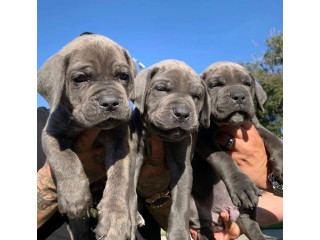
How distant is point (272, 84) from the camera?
68.8ft

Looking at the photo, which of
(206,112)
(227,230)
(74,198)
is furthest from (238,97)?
(74,198)

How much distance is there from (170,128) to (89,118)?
792 millimetres

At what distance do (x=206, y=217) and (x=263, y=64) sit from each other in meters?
21.6

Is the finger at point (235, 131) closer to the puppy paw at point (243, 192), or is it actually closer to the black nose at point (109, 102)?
the puppy paw at point (243, 192)

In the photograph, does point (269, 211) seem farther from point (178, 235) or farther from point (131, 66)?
point (131, 66)

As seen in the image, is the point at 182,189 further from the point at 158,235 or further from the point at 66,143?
the point at 158,235

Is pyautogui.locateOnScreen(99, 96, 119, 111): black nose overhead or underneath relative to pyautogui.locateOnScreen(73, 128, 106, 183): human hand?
overhead

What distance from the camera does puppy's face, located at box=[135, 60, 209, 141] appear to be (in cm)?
341

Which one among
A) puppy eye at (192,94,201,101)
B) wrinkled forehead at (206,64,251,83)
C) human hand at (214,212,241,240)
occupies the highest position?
wrinkled forehead at (206,64,251,83)

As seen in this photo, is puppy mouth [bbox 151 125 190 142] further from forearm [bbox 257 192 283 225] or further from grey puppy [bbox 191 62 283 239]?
forearm [bbox 257 192 283 225]

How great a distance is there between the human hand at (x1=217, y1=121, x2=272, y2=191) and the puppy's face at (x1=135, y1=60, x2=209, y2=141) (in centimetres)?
81

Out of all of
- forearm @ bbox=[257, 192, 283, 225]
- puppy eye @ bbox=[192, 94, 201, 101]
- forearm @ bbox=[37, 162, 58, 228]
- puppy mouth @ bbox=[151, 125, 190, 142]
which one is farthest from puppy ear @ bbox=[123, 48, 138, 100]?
forearm @ bbox=[257, 192, 283, 225]

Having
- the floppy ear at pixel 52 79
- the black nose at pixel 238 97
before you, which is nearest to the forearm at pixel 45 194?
the floppy ear at pixel 52 79
